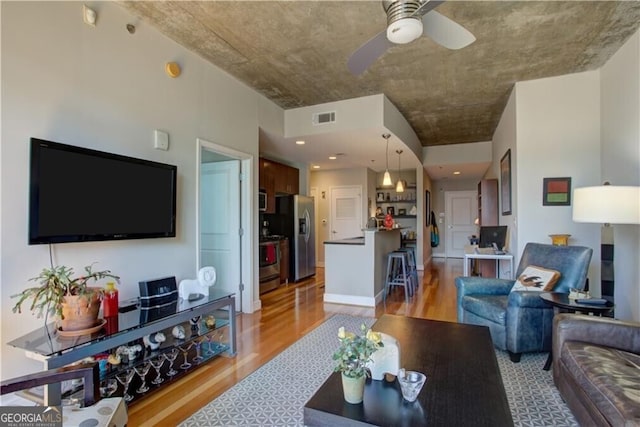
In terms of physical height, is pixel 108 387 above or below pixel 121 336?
below

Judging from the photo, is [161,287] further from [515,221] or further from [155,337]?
[515,221]

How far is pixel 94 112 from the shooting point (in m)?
2.43

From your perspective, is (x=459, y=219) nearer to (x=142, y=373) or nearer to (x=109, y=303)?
(x=142, y=373)

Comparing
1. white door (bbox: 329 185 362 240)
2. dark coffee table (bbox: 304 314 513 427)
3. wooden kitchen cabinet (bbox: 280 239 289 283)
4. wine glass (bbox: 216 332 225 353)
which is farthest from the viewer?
white door (bbox: 329 185 362 240)

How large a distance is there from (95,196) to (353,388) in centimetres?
213

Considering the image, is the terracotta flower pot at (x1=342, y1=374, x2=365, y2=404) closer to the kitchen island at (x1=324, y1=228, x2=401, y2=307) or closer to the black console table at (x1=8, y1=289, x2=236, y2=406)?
the black console table at (x1=8, y1=289, x2=236, y2=406)

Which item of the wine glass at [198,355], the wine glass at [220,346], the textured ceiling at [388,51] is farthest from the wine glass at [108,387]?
the textured ceiling at [388,51]

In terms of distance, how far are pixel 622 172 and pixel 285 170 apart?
15.4ft

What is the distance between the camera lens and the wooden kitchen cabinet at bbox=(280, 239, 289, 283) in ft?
19.6

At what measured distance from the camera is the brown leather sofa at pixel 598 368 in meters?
1.41

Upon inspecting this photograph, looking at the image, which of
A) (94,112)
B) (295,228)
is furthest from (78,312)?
(295,228)

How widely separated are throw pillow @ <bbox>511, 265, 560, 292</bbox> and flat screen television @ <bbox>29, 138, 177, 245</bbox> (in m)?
3.15

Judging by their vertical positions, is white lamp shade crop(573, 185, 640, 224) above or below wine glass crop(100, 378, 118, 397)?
above

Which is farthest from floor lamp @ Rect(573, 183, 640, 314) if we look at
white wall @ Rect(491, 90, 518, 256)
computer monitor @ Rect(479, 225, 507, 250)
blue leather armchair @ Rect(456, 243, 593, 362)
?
computer monitor @ Rect(479, 225, 507, 250)
